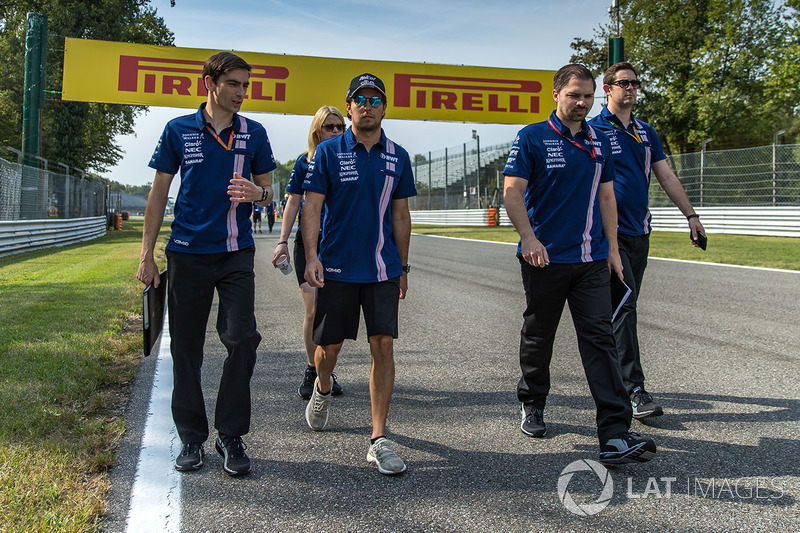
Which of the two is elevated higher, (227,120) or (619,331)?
(227,120)

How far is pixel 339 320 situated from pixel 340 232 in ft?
1.47

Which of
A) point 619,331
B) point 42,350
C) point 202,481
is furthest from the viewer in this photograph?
point 42,350

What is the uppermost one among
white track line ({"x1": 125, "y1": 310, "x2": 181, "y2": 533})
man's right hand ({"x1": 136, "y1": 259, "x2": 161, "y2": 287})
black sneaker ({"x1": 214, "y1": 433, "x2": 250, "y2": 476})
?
man's right hand ({"x1": 136, "y1": 259, "x2": 161, "y2": 287})

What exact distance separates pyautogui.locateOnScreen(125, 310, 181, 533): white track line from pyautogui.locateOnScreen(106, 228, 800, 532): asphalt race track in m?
0.02

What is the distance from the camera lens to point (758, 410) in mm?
3982

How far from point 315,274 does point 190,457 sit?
3.43 ft

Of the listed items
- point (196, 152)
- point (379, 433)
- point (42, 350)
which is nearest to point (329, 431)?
point (379, 433)

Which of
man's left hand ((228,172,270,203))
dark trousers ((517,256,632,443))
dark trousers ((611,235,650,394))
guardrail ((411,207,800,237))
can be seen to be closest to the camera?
man's left hand ((228,172,270,203))

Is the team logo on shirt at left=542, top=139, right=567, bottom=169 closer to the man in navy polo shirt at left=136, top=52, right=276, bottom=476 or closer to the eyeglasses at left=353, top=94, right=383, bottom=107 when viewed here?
the eyeglasses at left=353, top=94, right=383, bottom=107

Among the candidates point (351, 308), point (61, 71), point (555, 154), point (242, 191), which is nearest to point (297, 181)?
point (242, 191)

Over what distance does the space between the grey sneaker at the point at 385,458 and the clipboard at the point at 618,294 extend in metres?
1.48

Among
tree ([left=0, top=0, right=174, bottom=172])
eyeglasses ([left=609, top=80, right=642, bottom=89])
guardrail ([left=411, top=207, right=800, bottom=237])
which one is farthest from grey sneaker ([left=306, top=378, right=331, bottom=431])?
tree ([left=0, top=0, right=174, bottom=172])

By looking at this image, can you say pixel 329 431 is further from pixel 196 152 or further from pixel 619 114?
pixel 619 114

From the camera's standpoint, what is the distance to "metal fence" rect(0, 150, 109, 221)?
14852mm
